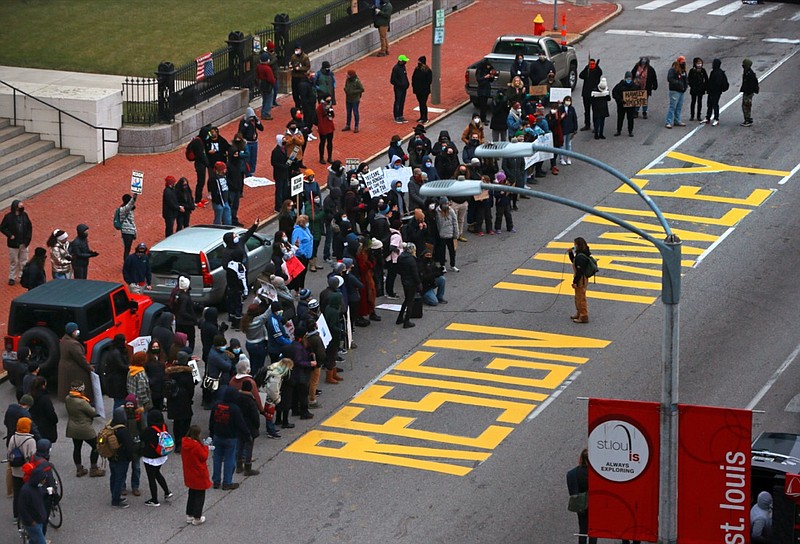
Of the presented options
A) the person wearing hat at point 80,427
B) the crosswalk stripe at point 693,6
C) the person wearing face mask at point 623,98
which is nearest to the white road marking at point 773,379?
the person wearing hat at point 80,427

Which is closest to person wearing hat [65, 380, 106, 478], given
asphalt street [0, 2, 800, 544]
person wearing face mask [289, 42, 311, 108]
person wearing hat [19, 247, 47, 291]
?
asphalt street [0, 2, 800, 544]

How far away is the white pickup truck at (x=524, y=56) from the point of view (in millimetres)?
39750

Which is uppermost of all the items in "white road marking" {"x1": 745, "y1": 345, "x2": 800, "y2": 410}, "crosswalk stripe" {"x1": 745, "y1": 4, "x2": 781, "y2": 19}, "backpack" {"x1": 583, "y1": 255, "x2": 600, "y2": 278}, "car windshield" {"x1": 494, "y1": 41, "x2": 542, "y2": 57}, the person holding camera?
"crosswalk stripe" {"x1": 745, "y1": 4, "x2": 781, "y2": 19}

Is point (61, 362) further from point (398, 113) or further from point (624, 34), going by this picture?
point (624, 34)

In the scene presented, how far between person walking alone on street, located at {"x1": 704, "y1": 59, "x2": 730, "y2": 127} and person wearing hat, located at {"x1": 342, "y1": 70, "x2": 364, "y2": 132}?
352 inches

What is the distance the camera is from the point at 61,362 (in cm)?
2356

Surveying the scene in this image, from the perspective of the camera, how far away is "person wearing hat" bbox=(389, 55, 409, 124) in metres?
Result: 38.3

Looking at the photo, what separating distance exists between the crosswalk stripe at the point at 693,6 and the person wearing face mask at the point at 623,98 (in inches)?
563

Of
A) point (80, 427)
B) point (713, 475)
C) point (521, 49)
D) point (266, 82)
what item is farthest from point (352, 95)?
point (713, 475)

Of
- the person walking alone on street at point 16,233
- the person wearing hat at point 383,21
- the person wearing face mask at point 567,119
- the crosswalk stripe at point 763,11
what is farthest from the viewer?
the crosswalk stripe at point 763,11

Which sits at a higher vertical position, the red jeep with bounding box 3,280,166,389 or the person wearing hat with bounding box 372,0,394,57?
the person wearing hat with bounding box 372,0,394,57

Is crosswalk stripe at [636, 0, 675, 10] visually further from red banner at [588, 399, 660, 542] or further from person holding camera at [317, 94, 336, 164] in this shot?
red banner at [588, 399, 660, 542]

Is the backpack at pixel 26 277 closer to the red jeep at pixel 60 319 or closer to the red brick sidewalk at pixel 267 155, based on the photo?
the red brick sidewalk at pixel 267 155

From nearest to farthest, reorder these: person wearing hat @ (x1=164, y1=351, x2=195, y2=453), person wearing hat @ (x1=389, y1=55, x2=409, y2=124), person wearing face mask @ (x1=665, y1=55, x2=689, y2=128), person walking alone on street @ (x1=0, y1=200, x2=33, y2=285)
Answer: person wearing hat @ (x1=164, y1=351, x2=195, y2=453) → person walking alone on street @ (x1=0, y1=200, x2=33, y2=285) → person wearing face mask @ (x1=665, y1=55, x2=689, y2=128) → person wearing hat @ (x1=389, y1=55, x2=409, y2=124)
